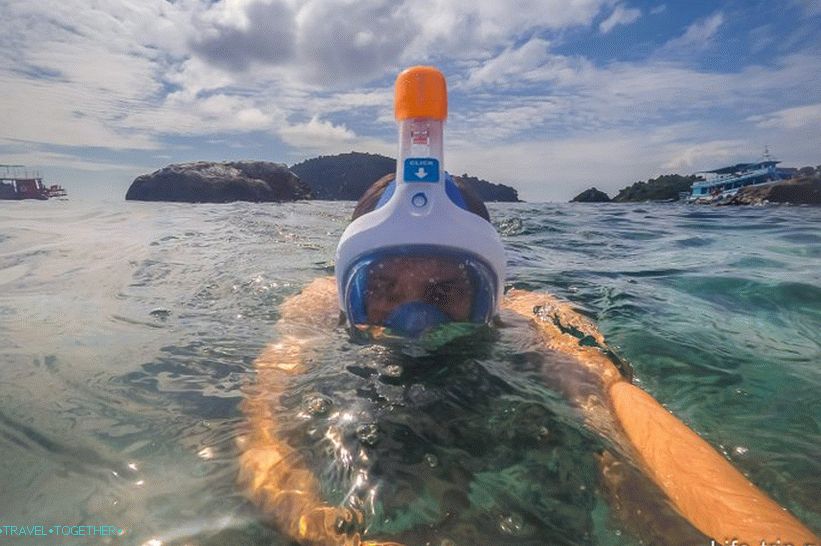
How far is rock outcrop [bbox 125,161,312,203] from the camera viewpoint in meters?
46.7

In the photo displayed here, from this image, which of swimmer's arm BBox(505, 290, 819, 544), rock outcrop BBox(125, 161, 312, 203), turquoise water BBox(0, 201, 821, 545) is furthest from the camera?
rock outcrop BBox(125, 161, 312, 203)

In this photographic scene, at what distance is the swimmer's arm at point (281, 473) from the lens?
51.4 inches

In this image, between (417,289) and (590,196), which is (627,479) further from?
(590,196)

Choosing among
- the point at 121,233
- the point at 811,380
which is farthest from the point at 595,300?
the point at 121,233

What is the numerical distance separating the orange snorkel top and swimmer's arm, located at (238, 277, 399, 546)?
1.41 m

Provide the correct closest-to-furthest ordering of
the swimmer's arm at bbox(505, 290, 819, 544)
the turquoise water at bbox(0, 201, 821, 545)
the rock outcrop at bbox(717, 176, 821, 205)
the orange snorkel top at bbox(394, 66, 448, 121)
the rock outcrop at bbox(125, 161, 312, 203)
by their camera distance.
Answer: the swimmer's arm at bbox(505, 290, 819, 544), the turquoise water at bbox(0, 201, 821, 545), the orange snorkel top at bbox(394, 66, 448, 121), the rock outcrop at bbox(717, 176, 821, 205), the rock outcrop at bbox(125, 161, 312, 203)

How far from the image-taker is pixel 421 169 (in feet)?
7.56

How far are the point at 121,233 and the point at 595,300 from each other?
28.6 feet

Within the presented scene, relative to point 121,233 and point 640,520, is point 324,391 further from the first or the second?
point 121,233

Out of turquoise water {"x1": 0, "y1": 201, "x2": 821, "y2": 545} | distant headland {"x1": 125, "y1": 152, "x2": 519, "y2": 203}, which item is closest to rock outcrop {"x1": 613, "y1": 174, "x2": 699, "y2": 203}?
distant headland {"x1": 125, "y1": 152, "x2": 519, "y2": 203}

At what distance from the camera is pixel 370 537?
1297mm

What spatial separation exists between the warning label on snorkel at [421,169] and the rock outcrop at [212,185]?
46786 millimetres

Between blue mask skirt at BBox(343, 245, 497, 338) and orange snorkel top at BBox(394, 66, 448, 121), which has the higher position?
orange snorkel top at BBox(394, 66, 448, 121)

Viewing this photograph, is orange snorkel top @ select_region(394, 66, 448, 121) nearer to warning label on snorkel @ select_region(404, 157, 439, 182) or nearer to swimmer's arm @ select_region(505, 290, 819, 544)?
warning label on snorkel @ select_region(404, 157, 439, 182)
